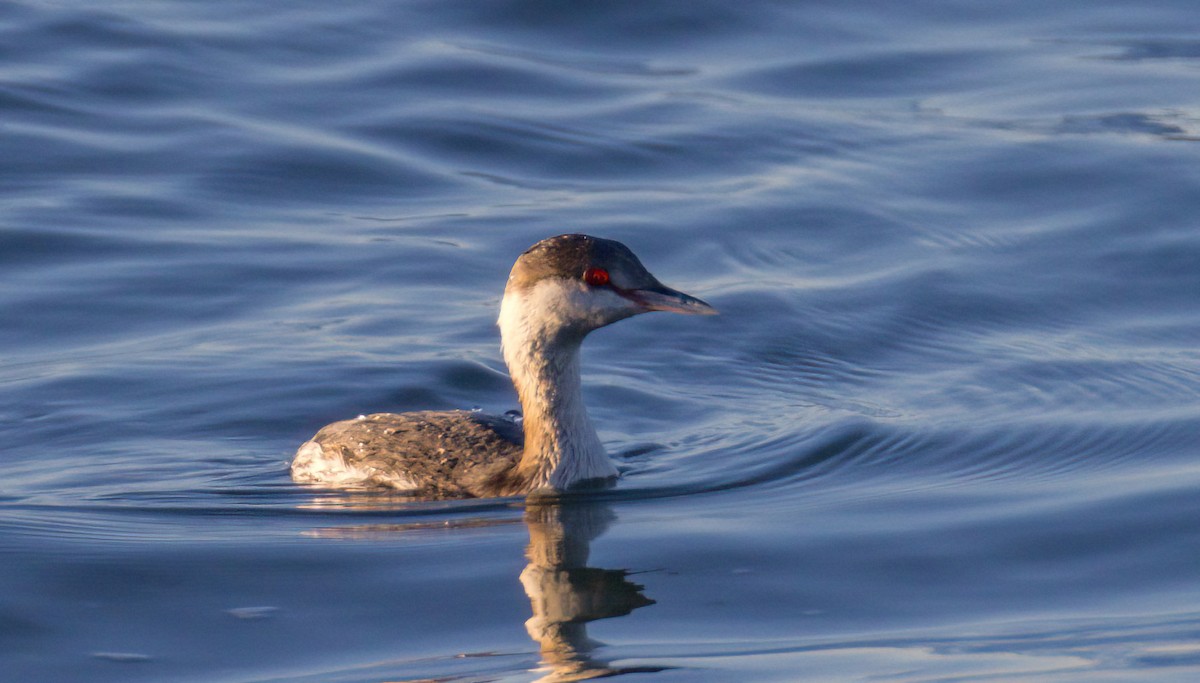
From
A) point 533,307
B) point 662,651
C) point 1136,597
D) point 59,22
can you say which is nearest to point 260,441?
point 533,307

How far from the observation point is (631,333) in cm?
1261

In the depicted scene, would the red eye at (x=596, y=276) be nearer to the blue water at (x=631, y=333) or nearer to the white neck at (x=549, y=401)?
the white neck at (x=549, y=401)

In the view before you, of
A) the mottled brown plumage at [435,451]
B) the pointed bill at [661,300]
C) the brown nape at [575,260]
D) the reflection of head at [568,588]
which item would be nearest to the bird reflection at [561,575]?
the reflection of head at [568,588]

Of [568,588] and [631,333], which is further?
[631,333]

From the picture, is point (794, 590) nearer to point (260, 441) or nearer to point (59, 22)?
point (260, 441)

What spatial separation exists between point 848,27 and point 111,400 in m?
12.0

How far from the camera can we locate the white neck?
905 centimetres

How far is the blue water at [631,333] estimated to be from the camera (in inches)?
284

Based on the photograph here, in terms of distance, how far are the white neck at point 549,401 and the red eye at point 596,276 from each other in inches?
15.1

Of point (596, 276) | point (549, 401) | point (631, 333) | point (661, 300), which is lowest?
point (549, 401)

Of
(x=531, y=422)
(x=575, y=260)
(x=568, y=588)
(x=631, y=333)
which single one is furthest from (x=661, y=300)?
(x=631, y=333)

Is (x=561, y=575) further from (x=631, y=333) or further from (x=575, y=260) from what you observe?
(x=631, y=333)

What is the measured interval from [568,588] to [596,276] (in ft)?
5.79

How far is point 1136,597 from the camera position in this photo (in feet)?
24.3
